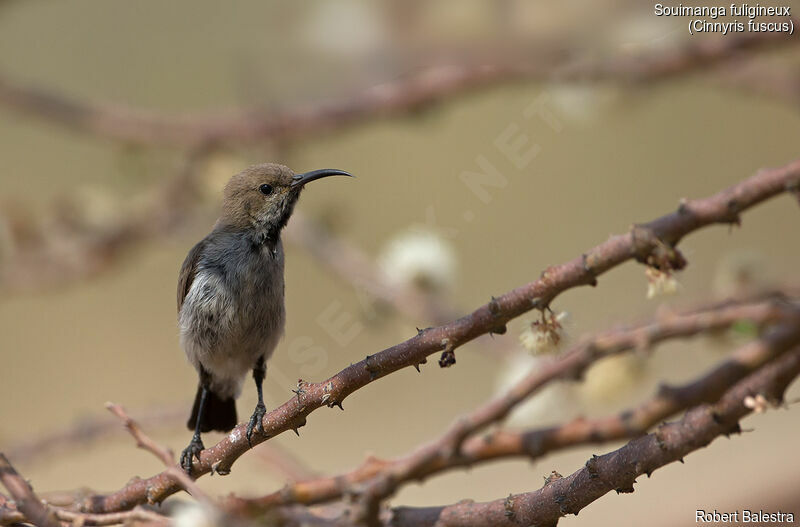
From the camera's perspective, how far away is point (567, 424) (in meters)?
1.85

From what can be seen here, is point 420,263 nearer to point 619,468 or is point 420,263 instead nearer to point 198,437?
point 198,437

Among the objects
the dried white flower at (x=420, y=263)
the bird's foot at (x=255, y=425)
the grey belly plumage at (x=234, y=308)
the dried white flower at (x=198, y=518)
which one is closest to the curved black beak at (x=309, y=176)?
the grey belly plumage at (x=234, y=308)

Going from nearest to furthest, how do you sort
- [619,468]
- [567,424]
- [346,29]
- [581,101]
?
[619,468] → [567,424] → [581,101] → [346,29]

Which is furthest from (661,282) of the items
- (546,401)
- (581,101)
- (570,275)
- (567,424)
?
(581,101)

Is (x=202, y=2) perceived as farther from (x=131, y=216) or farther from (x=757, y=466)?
(x=757, y=466)

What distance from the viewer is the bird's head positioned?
272 cm

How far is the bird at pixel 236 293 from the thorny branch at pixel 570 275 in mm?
1021

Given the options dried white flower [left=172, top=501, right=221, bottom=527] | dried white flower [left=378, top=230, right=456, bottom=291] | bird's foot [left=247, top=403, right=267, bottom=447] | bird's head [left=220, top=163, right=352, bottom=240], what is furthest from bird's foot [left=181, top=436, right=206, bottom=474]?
dried white flower [left=172, top=501, right=221, bottom=527]

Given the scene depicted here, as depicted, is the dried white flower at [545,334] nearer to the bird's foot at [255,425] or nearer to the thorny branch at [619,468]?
the thorny branch at [619,468]

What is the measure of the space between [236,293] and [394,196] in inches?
134

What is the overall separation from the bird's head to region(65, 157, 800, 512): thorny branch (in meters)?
1.22

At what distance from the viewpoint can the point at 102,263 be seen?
3.48m

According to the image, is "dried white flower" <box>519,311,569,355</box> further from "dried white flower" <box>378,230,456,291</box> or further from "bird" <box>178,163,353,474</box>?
"dried white flower" <box>378,230,456,291</box>

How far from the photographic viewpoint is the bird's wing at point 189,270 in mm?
2670
